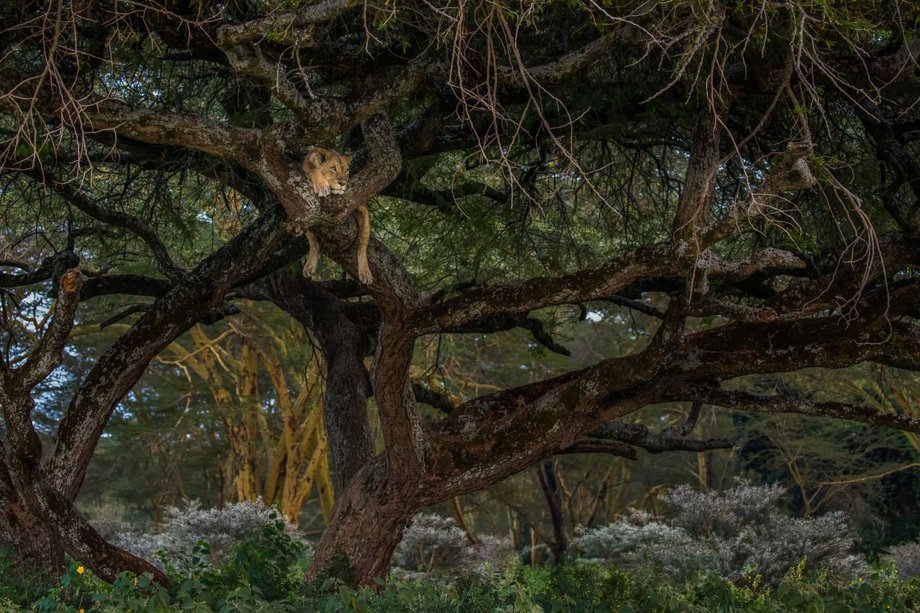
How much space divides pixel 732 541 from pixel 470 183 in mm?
6931

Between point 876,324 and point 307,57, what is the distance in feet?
12.7

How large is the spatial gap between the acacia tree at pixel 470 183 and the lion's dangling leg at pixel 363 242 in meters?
0.07

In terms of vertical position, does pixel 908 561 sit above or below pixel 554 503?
below

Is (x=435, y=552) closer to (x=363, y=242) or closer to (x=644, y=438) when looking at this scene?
(x=644, y=438)

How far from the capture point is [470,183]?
8.30 meters

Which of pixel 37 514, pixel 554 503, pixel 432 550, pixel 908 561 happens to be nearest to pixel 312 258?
pixel 37 514

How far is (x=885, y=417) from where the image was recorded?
707cm

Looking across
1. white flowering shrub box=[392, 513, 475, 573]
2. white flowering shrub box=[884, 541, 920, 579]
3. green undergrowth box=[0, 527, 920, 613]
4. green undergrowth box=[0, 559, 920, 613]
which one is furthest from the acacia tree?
white flowering shrub box=[884, 541, 920, 579]

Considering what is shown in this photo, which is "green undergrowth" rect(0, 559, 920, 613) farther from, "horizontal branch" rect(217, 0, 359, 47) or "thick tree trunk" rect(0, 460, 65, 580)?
"horizontal branch" rect(217, 0, 359, 47)

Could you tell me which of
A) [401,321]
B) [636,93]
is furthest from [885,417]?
[401,321]

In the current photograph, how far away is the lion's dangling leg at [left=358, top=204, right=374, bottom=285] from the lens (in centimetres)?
600

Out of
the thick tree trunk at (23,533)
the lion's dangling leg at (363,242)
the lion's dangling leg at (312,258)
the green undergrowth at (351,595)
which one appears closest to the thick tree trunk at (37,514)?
the thick tree trunk at (23,533)

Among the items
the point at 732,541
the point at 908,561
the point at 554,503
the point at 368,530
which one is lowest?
the point at 368,530

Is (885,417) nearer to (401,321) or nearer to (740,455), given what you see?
(401,321)
